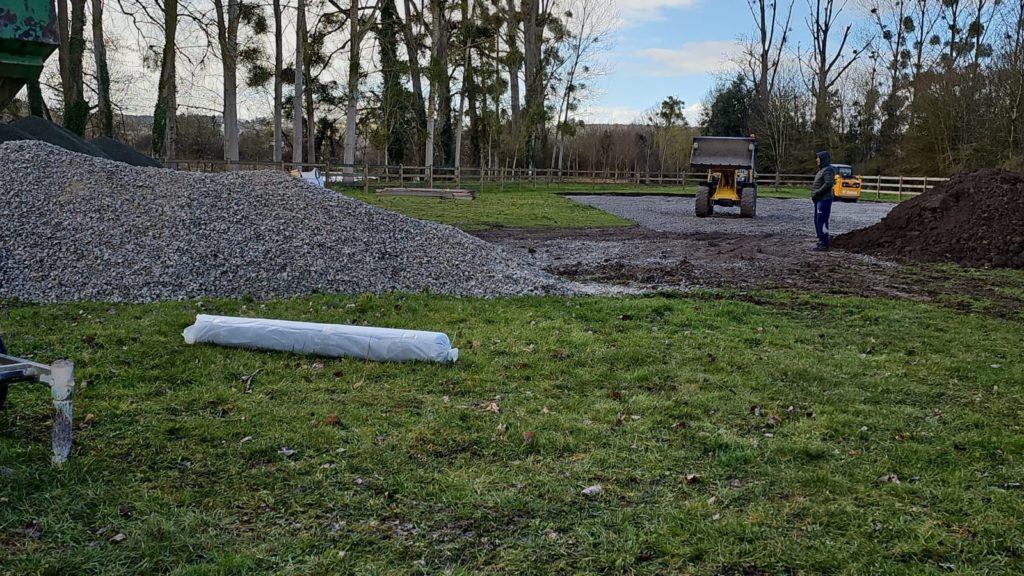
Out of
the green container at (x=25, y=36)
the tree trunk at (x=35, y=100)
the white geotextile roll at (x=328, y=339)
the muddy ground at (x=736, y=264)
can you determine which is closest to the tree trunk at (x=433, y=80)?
the tree trunk at (x=35, y=100)

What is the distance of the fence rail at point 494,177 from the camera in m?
31.3

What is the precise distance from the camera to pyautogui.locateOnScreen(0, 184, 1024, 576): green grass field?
331cm

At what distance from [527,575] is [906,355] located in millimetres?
5067

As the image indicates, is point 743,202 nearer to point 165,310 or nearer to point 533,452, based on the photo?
point 165,310

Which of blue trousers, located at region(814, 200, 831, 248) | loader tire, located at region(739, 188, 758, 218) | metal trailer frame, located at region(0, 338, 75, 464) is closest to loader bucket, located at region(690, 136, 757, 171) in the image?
loader tire, located at region(739, 188, 758, 218)

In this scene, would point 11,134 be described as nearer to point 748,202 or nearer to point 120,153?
point 120,153

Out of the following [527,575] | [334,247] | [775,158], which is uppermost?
[775,158]

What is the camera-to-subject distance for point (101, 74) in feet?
95.6

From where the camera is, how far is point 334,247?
9961 millimetres

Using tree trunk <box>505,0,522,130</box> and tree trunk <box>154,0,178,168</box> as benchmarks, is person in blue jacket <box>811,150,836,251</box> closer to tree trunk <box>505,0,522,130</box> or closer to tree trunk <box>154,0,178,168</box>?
tree trunk <box>154,0,178,168</box>

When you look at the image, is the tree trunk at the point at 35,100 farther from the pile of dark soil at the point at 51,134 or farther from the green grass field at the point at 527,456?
the green grass field at the point at 527,456

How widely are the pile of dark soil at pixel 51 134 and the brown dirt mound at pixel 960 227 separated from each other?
1643cm

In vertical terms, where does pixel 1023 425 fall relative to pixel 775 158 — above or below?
below

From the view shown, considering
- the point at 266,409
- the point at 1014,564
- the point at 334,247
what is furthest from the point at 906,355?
the point at 334,247
